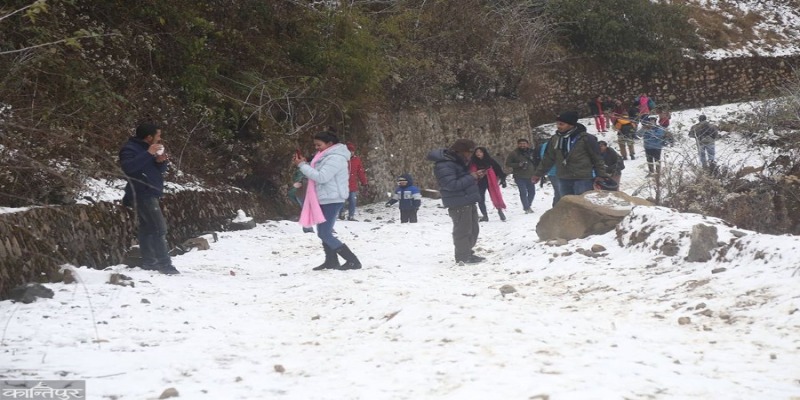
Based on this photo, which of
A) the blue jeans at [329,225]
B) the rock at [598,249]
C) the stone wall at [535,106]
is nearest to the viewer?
the rock at [598,249]

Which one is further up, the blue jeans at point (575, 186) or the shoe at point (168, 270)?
the blue jeans at point (575, 186)

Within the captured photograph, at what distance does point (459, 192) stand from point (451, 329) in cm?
448

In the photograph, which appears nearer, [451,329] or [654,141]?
[451,329]

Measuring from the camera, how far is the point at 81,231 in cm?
876

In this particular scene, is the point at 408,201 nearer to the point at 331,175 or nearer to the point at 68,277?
the point at 331,175

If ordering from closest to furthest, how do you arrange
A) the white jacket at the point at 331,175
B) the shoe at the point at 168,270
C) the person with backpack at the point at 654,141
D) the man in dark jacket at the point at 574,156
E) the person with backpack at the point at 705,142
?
1. the shoe at the point at 168,270
2. the white jacket at the point at 331,175
3. the man in dark jacket at the point at 574,156
4. the person with backpack at the point at 705,142
5. the person with backpack at the point at 654,141

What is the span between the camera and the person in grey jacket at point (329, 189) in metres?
9.34

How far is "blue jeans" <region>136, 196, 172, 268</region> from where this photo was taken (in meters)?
8.84

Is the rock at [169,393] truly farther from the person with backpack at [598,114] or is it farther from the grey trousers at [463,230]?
the person with backpack at [598,114]

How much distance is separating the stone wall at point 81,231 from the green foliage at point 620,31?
2286 centimetres

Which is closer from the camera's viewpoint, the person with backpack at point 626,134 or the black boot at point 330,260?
the black boot at point 330,260

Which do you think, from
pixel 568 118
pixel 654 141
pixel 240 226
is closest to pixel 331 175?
pixel 568 118

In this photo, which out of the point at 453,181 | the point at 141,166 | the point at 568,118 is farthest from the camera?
the point at 568,118

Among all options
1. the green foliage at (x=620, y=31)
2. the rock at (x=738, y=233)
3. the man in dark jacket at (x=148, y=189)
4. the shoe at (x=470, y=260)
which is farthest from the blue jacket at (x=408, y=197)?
the green foliage at (x=620, y=31)
